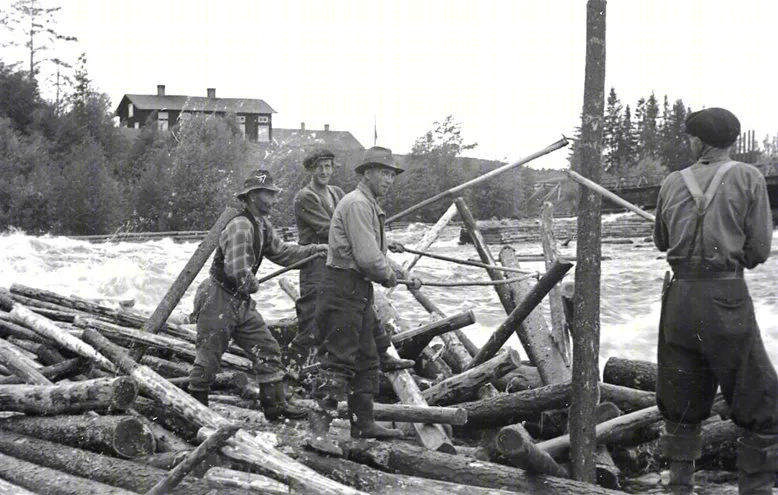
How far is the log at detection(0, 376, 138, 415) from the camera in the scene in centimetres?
546

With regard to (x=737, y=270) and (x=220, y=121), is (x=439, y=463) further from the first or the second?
(x=220, y=121)

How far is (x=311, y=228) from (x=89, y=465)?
3.52 m

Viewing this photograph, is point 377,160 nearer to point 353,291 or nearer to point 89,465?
point 353,291

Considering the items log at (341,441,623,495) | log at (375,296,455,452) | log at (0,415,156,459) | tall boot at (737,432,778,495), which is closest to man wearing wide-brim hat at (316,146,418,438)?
log at (375,296,455,452)

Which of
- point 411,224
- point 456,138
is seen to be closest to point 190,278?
point 411,224

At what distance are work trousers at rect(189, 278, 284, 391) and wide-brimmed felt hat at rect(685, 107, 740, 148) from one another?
11.5 feet

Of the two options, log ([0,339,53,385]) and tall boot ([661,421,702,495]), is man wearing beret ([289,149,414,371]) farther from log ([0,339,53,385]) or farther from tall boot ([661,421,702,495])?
tall boot ([661,421,702,495])

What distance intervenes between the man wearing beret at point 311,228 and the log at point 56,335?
1.91m

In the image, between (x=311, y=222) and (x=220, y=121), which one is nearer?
(x=311, y=222)

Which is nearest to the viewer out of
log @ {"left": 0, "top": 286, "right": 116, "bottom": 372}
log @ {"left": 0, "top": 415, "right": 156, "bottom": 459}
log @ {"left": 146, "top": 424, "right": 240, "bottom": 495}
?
log @ {"left": 146, "top": 424, "right": 240, "bottom": 495}

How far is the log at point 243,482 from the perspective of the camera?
4.40 metres

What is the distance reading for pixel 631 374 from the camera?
270 inches

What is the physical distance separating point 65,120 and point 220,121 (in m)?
9.99

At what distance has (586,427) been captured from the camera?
509 cm
